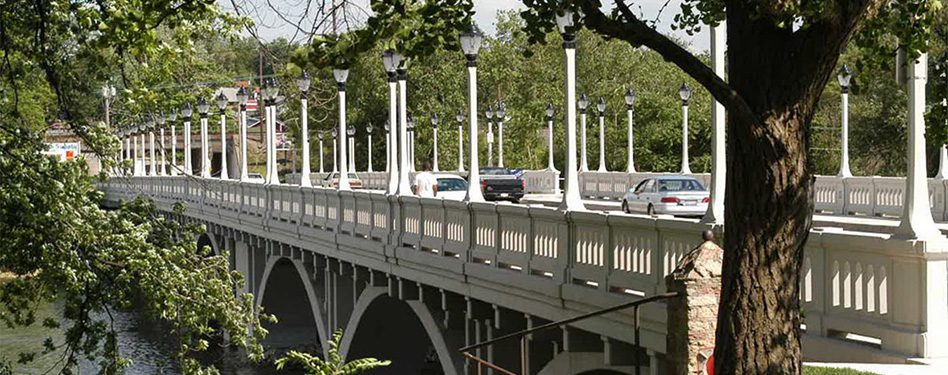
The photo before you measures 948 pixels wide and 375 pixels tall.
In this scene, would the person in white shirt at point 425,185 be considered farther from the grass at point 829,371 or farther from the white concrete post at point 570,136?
the grass at point 829,371

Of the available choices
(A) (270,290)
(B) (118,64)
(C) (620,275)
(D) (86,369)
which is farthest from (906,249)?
(A) (270,290)

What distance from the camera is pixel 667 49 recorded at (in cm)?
1020

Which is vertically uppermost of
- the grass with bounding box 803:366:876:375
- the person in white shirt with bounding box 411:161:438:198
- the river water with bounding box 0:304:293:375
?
the person in white shirt with bounding box 411:161:438:198

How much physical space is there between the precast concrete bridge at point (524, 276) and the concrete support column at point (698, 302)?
1.36 feet

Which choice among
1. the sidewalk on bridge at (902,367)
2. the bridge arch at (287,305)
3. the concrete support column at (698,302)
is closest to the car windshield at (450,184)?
the bridge arch at (287,305)

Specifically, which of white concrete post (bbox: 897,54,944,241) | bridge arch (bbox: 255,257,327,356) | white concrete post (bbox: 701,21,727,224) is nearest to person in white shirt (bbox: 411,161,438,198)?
white concrete post (bbox: 701,21,727,224)

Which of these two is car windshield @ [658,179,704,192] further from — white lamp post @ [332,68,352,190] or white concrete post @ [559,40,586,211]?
white concrete post @ [559,40,586,211]

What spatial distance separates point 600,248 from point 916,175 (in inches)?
193

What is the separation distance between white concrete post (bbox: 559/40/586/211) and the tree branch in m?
9.33

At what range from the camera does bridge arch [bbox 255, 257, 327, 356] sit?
149 ft

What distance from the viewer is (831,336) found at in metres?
13.0

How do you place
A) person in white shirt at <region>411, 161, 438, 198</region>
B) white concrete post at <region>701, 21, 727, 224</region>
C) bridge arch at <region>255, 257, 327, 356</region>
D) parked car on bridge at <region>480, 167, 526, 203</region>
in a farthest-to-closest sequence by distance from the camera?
parked car on bridge at <region>480, 167, 526, 203</region>
bridge arch at <region>255, 257, 327, 356</region>
person in white shirt at <region>411, 161, 438, 198</region>
white concrete post at <region>701, 21, 727, 224</region>

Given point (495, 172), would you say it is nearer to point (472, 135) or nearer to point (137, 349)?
point (137, 349)

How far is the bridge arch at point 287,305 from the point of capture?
45528 millimetres
